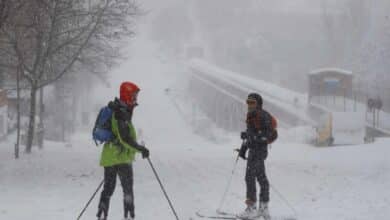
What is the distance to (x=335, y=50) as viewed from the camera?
102 metres

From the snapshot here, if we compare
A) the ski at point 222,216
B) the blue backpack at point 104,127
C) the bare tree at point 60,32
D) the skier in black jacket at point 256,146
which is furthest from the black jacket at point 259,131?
the bare tree at point 60,32

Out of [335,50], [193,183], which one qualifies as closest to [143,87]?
[335,50]

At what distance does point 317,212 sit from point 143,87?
285 feet

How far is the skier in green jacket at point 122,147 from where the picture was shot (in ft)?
24.6

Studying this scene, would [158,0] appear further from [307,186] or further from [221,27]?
[307,186]

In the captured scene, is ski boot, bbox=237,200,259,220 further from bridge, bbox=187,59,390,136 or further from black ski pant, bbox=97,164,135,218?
bridge, bbox=187,59,390,136

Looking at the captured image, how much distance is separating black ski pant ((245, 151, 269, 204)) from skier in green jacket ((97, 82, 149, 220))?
1987 millimetres

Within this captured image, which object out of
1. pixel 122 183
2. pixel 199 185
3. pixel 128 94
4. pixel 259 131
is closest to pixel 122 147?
pixel 122 183

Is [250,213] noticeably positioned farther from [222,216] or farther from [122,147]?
[122,147]

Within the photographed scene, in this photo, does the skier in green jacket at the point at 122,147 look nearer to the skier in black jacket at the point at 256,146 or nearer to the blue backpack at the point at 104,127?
the blue backpack at the point at 104,127

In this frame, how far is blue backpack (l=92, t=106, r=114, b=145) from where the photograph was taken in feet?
24.5

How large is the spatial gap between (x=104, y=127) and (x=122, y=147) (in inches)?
15.5

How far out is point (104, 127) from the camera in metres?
7.52

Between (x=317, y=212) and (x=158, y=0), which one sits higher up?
(x=158, y=0)
